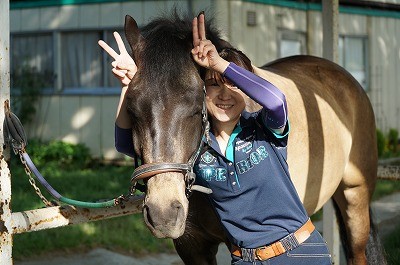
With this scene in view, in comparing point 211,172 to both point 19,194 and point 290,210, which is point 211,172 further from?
point 19,194

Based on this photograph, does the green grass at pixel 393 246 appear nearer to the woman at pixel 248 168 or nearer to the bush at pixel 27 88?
the woman at pixel 248 168

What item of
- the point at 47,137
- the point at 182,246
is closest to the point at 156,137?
the point at 182,246

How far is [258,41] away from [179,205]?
9.06 meters

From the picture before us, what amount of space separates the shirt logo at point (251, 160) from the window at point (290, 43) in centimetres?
922

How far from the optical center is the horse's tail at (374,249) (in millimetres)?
5125

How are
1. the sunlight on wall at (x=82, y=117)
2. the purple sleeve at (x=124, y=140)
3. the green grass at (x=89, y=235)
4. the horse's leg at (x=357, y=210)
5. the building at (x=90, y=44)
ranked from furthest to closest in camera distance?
the sunlight on wall at (x=82, y=117)
the building at (x=90, y=44)
the green grass at (x=89, y=235)
the horse's leg at (x=357, y=210)
the purple sleeve at (x=124, y=140)

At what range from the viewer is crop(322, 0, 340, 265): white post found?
5477mm

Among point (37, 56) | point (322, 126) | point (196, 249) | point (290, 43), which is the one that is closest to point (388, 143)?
point (290, 43)

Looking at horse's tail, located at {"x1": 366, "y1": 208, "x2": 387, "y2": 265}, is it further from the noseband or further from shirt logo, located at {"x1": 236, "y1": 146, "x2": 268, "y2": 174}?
the noseband

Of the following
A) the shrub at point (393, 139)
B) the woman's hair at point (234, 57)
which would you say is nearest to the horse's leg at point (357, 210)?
the woman's hair at point (234, 57)

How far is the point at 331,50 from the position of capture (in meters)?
5.61

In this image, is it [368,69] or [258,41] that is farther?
[368,69]

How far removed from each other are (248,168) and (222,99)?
0.32 metres

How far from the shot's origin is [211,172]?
3.01m
